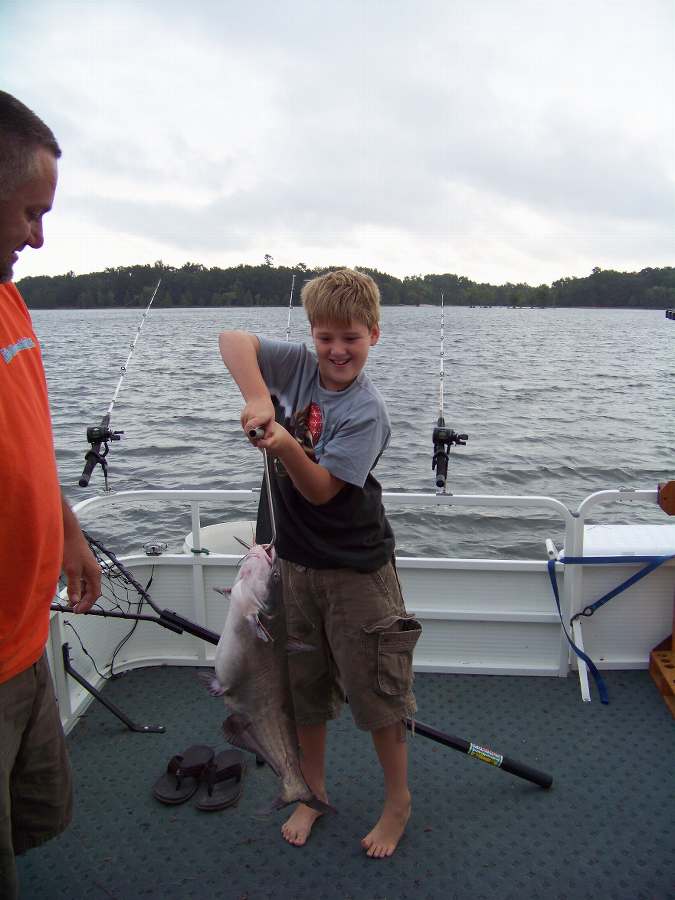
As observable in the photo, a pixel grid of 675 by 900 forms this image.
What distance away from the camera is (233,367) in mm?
2336

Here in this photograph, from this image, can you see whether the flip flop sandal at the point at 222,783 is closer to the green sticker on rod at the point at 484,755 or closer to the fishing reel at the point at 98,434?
the green sticker on rod at the point at 484,755

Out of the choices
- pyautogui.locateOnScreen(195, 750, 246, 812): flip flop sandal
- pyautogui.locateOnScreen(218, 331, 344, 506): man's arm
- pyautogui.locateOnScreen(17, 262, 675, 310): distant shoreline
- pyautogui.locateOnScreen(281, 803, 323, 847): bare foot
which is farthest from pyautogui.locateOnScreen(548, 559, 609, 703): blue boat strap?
pyautogui.locateOnScreen(17, 262, 675, 310): distant shoreline

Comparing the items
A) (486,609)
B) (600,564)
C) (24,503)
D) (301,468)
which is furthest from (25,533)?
(600,564)

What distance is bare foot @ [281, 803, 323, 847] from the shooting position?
9.41 ft

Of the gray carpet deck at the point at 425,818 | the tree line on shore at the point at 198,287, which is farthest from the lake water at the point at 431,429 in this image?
the gray carpet deck at the point at 425,818

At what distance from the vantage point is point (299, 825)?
2.91 metres

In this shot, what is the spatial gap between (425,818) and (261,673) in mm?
1390

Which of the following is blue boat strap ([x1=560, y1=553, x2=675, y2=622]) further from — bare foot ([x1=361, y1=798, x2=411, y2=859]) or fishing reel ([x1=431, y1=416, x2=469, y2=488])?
bare foot ([x1=361, y1=798, x2=411, y2=859])

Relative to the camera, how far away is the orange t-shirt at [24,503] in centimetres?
179

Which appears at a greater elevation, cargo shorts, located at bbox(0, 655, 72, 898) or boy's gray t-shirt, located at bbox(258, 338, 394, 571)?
boy's gray t-shirt, located at bbox(258, 338, 394, 571)

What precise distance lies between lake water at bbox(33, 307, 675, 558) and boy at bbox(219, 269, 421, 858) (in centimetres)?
546

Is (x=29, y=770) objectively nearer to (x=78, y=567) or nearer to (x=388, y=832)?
(x=78, y=567)

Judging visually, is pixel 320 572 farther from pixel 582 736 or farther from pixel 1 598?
pixel 582 736

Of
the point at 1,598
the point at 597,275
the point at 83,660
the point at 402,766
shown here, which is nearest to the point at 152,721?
the point at 83,660
